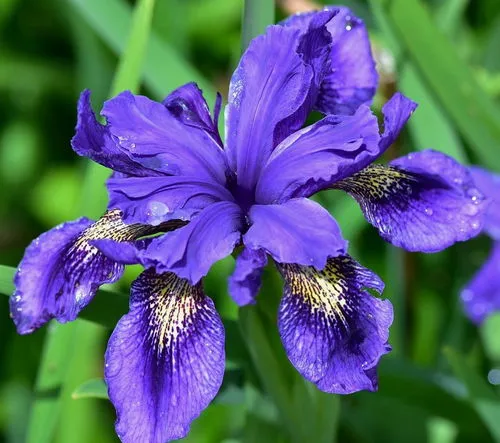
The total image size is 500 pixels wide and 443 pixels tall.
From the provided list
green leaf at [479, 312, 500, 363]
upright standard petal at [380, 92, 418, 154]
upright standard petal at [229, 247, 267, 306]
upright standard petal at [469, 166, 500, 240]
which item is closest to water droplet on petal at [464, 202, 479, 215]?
upright standard petal at [380, 92, 418, 154]

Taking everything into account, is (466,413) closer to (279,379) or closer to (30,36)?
(279,379)

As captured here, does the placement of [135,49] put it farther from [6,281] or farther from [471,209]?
[471,209]

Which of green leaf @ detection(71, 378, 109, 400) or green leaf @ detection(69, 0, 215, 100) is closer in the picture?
green leaf @ detection(71, 378, 109, 400)

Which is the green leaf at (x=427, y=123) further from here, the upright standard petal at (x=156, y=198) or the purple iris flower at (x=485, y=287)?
the upright standard petal at (x=156, y=198)

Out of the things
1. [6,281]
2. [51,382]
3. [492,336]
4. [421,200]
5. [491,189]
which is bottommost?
[51,382]

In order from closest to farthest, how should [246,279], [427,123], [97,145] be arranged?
[246,279], [97,145], [427,123]

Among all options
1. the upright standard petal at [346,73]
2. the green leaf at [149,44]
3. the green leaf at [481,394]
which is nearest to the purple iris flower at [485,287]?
the green leaf at [481,394]

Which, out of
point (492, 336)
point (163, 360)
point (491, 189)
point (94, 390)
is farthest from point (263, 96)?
point (492, 336)

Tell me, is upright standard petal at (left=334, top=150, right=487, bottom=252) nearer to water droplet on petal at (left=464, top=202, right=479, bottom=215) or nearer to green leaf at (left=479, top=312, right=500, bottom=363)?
water droplet on petal at (left=464, top=202, right=479, bottom=215)

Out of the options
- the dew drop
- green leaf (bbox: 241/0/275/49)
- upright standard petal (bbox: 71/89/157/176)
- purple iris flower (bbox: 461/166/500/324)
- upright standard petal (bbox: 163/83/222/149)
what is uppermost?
the dew drop
